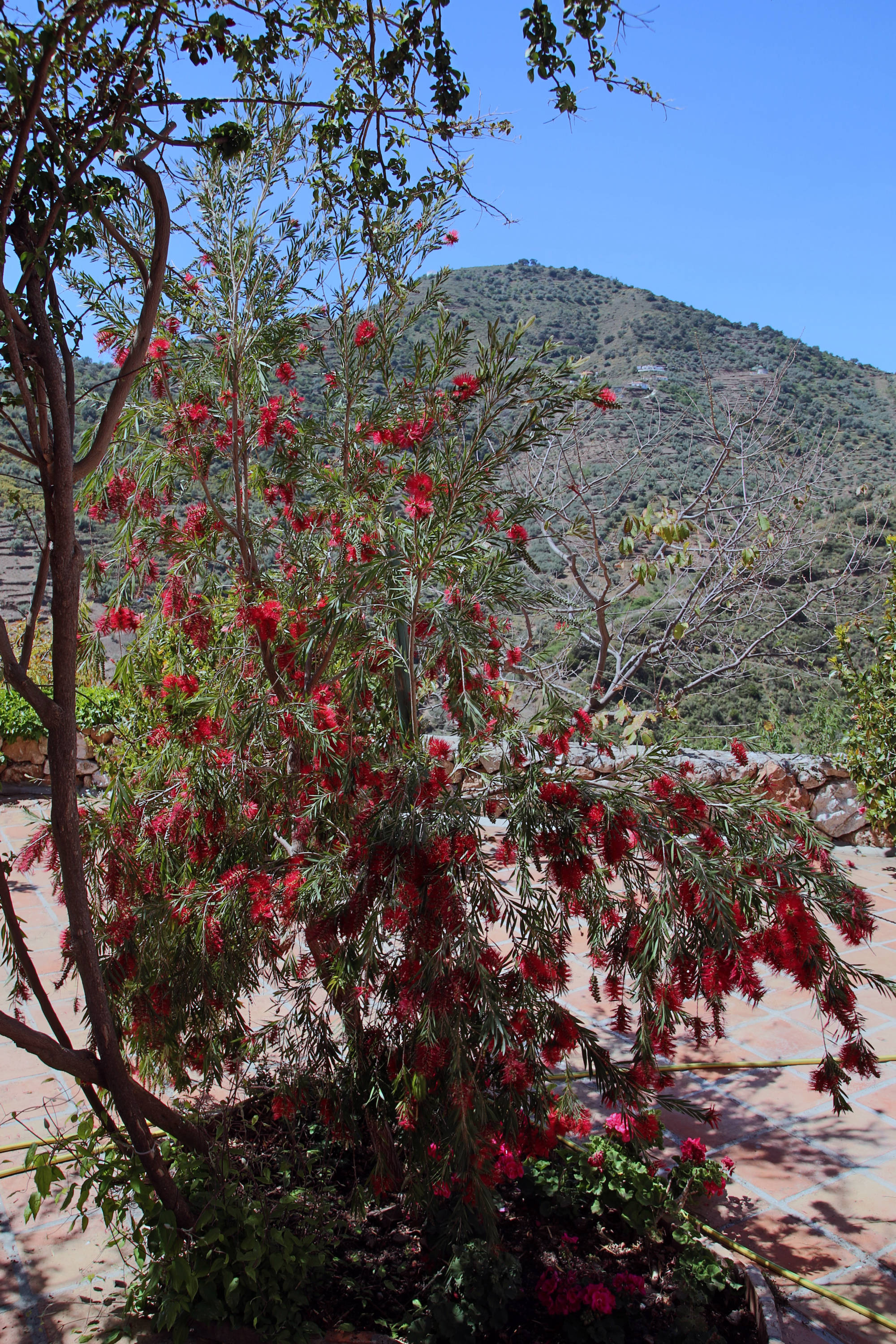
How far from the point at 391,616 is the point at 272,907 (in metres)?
0.76

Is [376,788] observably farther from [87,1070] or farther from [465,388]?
[465,388]

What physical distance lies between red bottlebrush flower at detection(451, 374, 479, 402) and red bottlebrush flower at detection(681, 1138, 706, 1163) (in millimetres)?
2232

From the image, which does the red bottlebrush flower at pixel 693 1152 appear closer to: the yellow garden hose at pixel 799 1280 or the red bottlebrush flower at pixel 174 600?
the yellow garden hose at pixel 799 1280

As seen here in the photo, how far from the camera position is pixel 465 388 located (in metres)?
2.71

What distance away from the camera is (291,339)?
9.53ft

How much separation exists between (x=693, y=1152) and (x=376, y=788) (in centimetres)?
139

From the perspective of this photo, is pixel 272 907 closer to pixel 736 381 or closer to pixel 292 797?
pixel 292 797

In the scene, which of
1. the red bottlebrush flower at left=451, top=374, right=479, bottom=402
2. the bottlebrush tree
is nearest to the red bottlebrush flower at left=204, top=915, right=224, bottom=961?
the bottlebrush tree

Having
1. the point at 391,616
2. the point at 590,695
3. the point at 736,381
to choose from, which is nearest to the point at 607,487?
the point at 736,381

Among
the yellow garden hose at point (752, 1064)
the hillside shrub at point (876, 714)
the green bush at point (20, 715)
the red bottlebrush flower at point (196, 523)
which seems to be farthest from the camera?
the green bush at point (20, 715)

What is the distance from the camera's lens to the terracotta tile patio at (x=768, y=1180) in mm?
2297

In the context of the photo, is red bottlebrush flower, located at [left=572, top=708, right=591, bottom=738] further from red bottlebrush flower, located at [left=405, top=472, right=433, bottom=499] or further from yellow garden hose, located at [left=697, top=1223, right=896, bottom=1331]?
yellow garden hose, located at [left=697, top=1223, right=896, bottom=1331]

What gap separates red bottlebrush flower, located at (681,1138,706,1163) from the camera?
8.40 feet

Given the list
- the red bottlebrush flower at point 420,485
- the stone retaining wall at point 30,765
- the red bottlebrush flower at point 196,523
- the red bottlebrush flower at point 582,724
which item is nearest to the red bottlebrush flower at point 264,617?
the red bottlebrush flower at point 196,523
